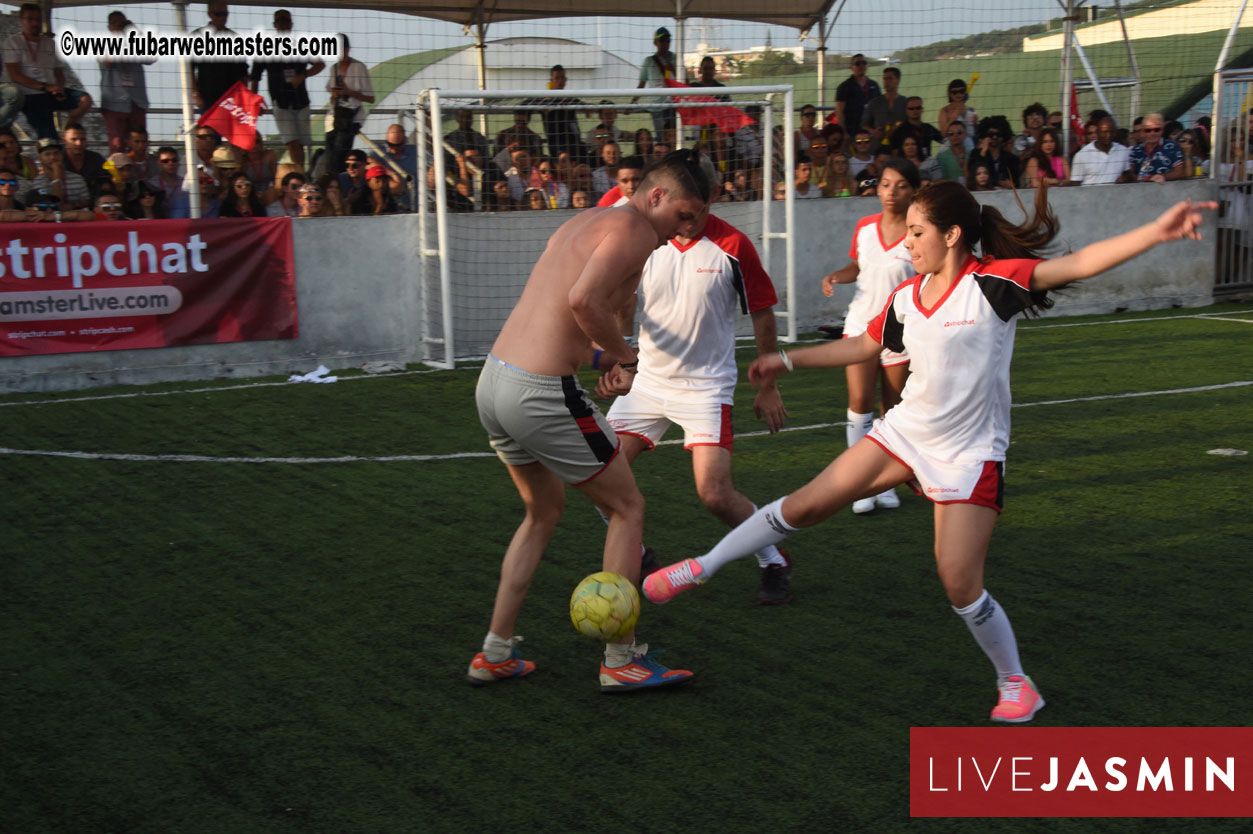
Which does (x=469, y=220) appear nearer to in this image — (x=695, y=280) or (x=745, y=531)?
(x=695, y=280)

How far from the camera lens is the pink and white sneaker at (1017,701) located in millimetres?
4039

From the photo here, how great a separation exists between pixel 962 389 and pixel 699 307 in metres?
1.74

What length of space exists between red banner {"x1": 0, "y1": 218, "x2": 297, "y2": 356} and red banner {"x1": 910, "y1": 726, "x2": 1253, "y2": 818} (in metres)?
9.23

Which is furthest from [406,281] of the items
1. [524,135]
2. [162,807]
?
[162,807]

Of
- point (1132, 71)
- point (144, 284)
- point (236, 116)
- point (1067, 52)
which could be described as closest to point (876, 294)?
point (144, 284)

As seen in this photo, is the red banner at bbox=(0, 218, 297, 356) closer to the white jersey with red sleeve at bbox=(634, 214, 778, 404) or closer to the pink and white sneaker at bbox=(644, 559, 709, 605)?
the white jersey with red sleeve at bbox=(634, 214, 778, 404)

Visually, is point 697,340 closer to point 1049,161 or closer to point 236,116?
point 236,116

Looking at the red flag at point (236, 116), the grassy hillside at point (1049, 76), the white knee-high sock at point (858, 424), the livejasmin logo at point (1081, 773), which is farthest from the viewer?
the grassy hillside at point (1049, 76)

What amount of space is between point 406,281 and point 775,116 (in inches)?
221

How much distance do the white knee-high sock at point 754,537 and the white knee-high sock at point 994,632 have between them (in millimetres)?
767

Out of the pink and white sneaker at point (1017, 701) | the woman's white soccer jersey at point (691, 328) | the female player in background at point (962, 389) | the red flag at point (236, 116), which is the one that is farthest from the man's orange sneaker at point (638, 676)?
the red flag at point (236, 116)

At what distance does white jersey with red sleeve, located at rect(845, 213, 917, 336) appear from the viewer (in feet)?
22.3

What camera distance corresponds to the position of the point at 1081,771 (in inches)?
147

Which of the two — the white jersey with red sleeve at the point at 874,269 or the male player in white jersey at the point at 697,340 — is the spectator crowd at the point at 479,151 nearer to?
the white jersey with red sleeve at the point at 874,269
